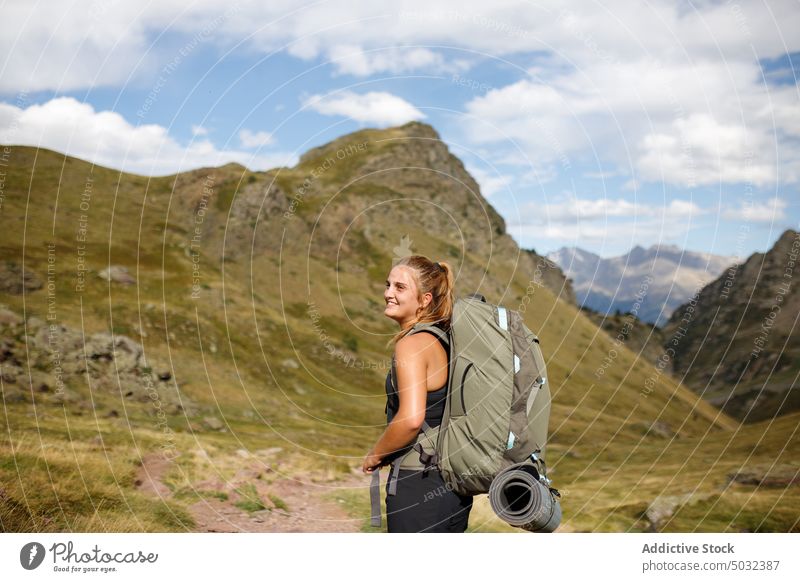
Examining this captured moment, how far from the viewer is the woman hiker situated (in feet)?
17.7

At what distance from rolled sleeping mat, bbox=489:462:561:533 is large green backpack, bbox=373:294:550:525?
11cm

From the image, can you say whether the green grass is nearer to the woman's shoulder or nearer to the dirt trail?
the dirt trail

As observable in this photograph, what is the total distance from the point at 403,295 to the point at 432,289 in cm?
28

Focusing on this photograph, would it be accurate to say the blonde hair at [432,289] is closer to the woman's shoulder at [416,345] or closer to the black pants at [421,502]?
the woman's shoulder at [416,345]

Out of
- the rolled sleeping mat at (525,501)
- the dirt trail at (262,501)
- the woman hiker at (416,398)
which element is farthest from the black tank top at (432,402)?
the dirt trail at (262,501)

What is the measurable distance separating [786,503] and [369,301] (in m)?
86.4

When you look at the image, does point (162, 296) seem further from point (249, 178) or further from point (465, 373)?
point (465, 373)

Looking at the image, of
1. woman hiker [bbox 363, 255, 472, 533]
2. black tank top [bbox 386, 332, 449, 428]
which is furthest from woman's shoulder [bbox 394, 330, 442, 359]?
black tank top [bbox 386, 332, 449, 428]

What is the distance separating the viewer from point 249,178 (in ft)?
338

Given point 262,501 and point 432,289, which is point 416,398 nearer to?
point 432,289

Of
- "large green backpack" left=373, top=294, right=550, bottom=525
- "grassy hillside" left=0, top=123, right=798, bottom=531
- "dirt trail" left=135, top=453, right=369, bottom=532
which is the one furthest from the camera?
"grassy hillside" left=0, top=123, right=798, bottom=531

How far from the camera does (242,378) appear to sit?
5547 cm

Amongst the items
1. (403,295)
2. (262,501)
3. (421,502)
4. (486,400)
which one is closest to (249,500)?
(262,501)

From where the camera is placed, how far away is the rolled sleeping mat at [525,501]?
553 centimetres
